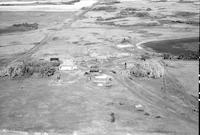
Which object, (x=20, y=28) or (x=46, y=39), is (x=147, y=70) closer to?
(x=46, y=39)

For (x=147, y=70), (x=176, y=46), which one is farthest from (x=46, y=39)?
(x=147, y=70)

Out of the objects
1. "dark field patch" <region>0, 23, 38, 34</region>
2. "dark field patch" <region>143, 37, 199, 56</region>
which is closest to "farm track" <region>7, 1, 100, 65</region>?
"dark field patch" <region>0, 23, 38, 34</region>

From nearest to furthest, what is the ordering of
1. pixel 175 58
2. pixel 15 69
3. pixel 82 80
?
pixel 82 80, pixel 15 69, pixel 175 58

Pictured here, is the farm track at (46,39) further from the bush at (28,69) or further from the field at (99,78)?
the bush at (28,69)

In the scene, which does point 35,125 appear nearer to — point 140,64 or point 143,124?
point 143,124

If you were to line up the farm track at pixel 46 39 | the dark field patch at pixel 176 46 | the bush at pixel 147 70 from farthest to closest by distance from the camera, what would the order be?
the dark field patch at pixel 176 46 → the farm track at pixel 46 39 → the bush at pixel 147 70

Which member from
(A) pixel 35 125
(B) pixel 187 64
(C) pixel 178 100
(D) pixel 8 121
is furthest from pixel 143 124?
(B) pixel 187 64

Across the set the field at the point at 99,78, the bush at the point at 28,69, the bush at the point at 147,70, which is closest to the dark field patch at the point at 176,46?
the field at the point at 99,78
